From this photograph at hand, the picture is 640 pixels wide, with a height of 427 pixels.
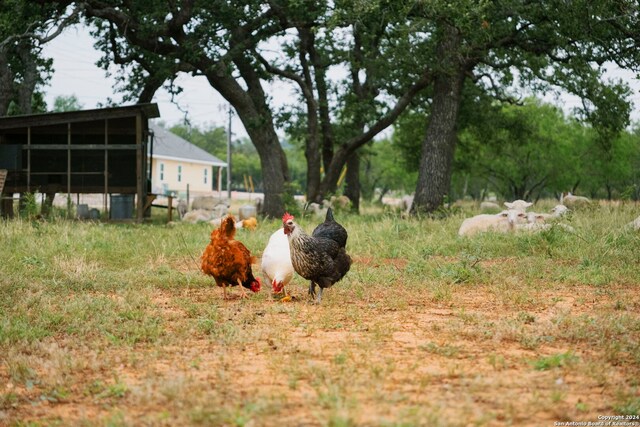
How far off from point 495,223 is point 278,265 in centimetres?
771

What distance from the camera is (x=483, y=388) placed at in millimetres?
4207

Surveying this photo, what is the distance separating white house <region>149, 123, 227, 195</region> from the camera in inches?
1908

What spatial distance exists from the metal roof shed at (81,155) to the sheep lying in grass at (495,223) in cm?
1021

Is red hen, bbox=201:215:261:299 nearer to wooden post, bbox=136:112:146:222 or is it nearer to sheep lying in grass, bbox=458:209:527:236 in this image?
sheep lying in grass, bbox=458:209:527:236

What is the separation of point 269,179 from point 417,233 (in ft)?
31.0

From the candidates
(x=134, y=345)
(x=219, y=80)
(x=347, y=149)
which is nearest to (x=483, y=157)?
(x=347, y=149)

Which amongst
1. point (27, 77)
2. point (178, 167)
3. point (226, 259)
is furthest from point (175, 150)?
point (226, 259)

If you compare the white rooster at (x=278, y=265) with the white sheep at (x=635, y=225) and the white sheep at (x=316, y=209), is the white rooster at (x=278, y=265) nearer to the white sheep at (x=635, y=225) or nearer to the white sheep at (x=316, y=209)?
the white sheep at (x=635, y=225)

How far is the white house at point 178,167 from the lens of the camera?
48.5m

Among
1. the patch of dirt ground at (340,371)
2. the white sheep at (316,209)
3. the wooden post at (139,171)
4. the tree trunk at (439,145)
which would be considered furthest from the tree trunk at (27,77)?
the patch of dirt ground at (340,371)

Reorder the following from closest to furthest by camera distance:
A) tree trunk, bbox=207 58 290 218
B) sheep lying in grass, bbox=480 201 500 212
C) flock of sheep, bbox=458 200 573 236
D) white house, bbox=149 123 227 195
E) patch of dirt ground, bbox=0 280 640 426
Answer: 1. patch of dirt ground, bbox=0 280 640 426
2. flock of sheep, bbox=458 200 573 236
3. tree trunk, bbox=207 58 290 218
4. sheep lying in grass, bbox=480 201 500 212
5. white house, bbox=149 123 227 195

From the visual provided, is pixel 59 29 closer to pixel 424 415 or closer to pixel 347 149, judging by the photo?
pixel 347 149

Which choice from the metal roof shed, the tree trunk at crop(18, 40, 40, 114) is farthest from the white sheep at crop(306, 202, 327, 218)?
the tree trunk at crop(18, 40, 40, 114)

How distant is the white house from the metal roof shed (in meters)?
24.2
